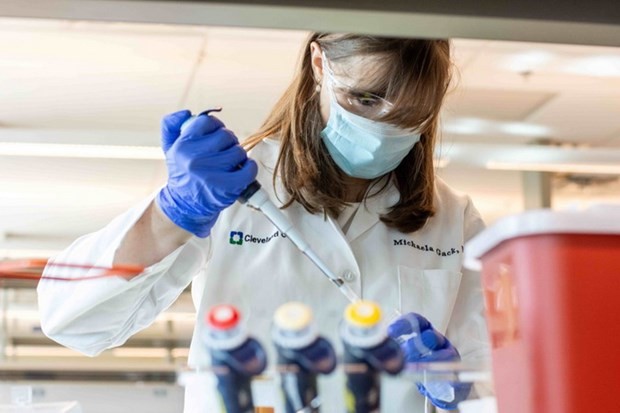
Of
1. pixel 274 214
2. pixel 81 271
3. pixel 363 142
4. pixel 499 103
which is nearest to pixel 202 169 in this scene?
pixel 274 214

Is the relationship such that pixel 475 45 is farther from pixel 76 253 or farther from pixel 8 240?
pixel 8 240

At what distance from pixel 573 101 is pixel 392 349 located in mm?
4393

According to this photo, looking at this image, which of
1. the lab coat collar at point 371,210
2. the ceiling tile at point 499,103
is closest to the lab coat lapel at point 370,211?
the lab coat collar at point 371,210

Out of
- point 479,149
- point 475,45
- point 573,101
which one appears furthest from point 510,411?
point 573,101

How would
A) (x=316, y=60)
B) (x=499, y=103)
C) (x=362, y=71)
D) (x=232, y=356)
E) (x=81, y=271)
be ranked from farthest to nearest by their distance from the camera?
(x=499, y=103) < (x=316, y=60) < (x=362, y=71) < (x=81, y=271) < (x=232, y=356)

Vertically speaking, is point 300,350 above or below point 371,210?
below

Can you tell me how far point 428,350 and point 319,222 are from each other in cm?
47

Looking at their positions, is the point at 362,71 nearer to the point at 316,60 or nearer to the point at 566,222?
the point at 316,60

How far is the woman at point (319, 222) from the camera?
1.32 meters

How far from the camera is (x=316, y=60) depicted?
1559mm

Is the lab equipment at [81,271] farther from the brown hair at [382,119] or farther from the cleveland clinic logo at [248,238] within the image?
the brown hair at [382,119]

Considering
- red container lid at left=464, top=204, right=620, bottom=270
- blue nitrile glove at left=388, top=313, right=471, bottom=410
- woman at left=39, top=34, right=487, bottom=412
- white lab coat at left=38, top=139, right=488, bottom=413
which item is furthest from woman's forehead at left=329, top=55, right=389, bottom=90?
red container lid at left=464, top=204, right=620, bottom=270

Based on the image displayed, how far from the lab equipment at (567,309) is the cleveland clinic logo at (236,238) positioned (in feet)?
2.39

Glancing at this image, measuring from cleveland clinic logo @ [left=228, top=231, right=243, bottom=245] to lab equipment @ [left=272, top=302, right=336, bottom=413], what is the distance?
66 centimetres
